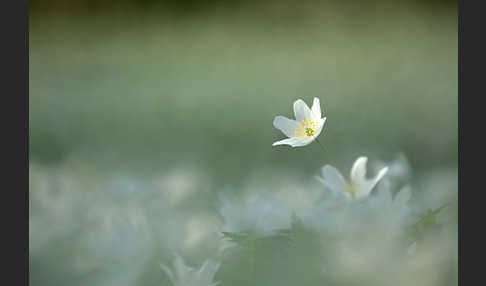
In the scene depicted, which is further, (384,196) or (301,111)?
(301,111)

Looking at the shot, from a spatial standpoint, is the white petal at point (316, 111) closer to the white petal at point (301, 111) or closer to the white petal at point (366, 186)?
the white petal at point (301, 111)

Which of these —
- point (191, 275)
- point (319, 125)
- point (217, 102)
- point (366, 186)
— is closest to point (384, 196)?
point (366, 186)

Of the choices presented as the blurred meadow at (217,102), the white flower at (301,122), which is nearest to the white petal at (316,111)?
the white flower at (301,122)

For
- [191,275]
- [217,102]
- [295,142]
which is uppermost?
[217,102]

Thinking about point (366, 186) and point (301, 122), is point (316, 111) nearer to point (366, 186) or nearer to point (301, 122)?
point (301, 122)

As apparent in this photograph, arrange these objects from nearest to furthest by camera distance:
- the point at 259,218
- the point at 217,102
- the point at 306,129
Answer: the point at 259,218 → the point at 306,129 → the point at 217,102
